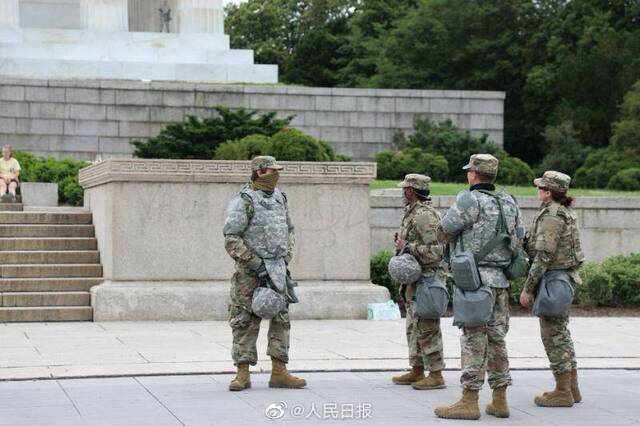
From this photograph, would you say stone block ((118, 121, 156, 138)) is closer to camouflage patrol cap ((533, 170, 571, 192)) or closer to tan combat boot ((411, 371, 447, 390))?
tan combat boot ((411, 371, 447, 390))

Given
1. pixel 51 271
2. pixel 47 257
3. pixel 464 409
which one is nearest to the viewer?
pixel 464 409

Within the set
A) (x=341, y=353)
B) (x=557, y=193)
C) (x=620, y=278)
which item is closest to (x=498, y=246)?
(x=557, y=193)

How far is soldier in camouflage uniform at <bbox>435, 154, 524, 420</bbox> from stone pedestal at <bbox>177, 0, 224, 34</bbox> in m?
29.1

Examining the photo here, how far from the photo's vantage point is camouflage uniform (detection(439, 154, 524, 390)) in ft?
32.6

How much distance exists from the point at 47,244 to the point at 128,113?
1529cm

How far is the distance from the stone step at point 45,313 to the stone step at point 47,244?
1.67 m

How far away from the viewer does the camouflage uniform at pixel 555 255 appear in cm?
1056

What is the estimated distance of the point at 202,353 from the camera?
1352 cm

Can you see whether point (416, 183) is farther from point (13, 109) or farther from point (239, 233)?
point (13, 109)

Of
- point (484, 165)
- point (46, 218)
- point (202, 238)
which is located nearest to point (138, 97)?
point (46, 218)

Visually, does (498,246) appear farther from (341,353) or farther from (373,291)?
(373,291)

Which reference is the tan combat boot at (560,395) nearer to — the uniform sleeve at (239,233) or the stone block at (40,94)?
the uniform sleeve at (239,233)

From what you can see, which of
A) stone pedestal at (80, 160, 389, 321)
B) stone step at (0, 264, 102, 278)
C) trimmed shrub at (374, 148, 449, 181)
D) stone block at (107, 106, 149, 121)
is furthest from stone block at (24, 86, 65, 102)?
stone step at (0, 264, 102, 278)

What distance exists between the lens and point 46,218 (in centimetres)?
1936
